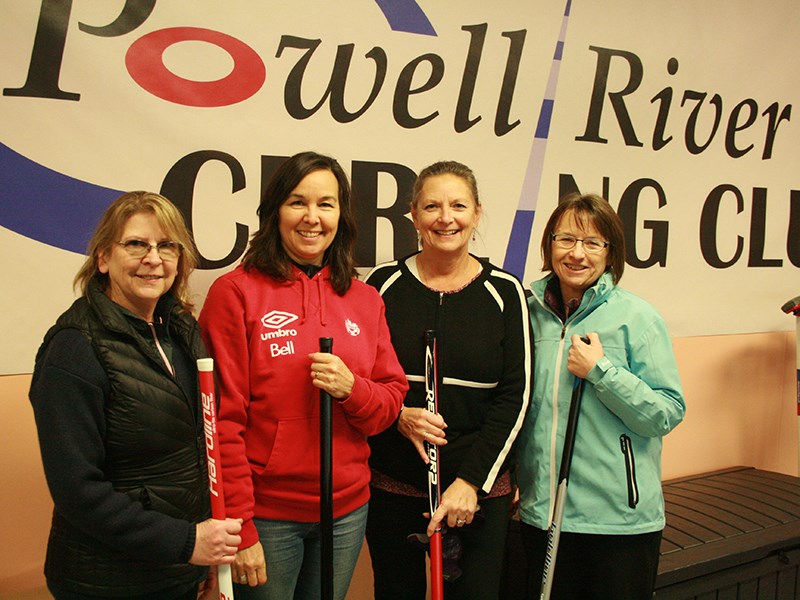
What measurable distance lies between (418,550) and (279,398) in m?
0.60

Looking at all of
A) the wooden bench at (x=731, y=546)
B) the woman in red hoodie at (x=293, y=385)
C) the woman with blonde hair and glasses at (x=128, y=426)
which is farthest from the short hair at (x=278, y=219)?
the wooden bench at (x=731, y=546)

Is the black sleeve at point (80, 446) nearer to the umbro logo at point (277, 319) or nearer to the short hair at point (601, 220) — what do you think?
the umbro logo at point (277, 319)

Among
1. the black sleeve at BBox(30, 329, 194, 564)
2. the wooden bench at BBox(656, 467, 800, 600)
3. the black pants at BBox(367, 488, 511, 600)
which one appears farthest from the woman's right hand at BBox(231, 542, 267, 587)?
the wooden bench at BBox(656, 467, 800, 600)

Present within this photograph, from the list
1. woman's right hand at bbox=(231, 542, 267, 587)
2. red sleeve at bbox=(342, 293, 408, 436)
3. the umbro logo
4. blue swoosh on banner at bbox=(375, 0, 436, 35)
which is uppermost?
blue swoosh on banner at bbox=(375, 0, 436, 35)

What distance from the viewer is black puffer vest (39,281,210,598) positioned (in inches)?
45.8

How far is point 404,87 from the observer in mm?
2311

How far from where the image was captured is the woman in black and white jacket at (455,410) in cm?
171

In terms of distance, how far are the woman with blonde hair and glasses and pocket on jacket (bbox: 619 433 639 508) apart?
98 centimetres

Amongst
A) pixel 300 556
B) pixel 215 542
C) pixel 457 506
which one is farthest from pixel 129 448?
pixel 457 506

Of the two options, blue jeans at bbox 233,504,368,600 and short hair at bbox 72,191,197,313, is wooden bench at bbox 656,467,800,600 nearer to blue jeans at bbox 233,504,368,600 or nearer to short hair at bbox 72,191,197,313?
blue jeans at bbox 233,504,368,600

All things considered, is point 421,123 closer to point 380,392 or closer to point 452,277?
point 452,277

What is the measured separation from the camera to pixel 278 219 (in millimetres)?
1558

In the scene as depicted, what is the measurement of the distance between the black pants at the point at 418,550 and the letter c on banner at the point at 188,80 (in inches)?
49.9

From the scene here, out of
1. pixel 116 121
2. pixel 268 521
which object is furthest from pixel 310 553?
pixel 116 121
